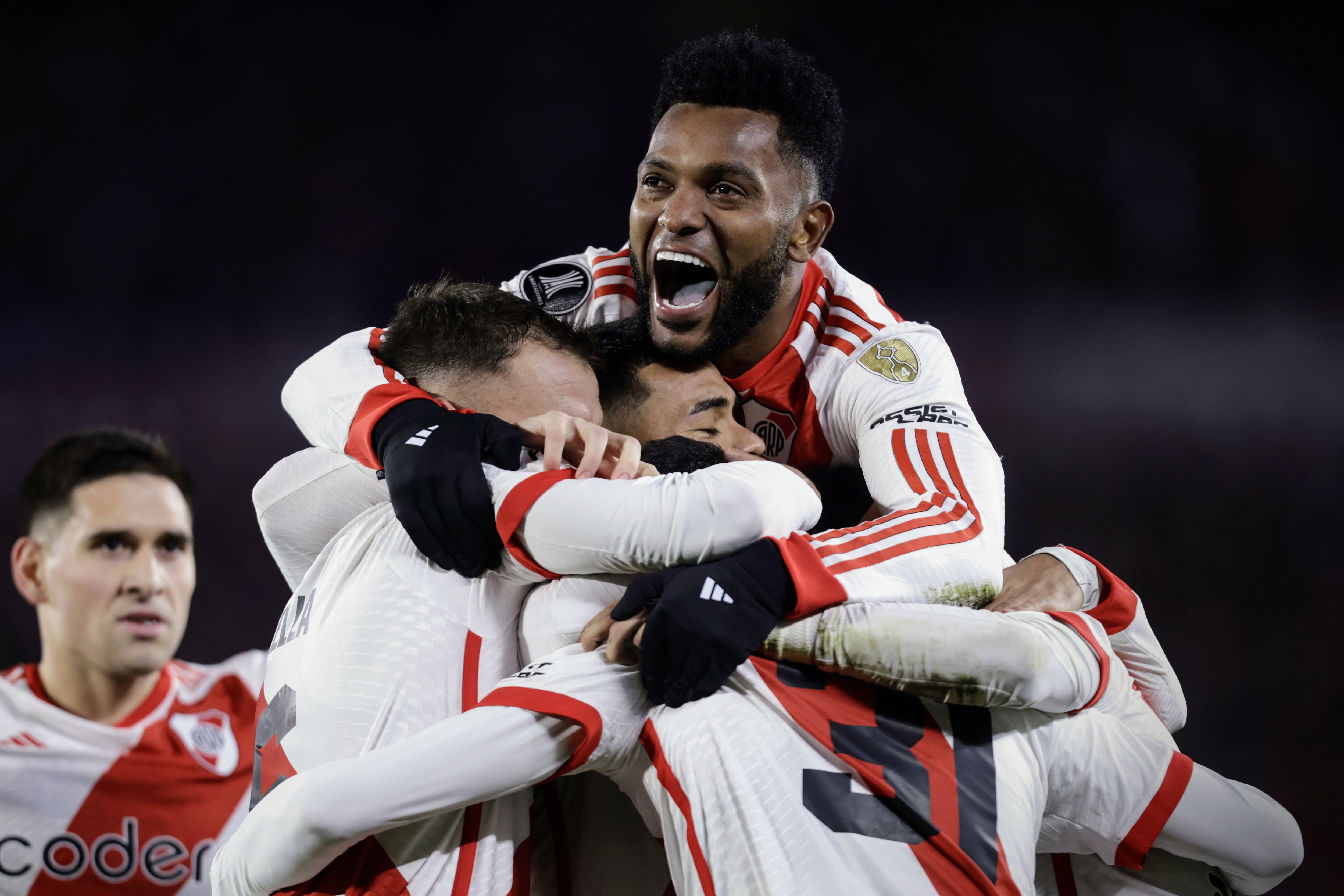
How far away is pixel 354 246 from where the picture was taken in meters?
4.02

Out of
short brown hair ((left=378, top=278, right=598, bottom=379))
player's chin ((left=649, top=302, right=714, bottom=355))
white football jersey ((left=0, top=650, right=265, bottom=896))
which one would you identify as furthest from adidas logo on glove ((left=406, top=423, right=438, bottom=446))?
white football jersey ((left=0, top=650, right=265, bottom=896))

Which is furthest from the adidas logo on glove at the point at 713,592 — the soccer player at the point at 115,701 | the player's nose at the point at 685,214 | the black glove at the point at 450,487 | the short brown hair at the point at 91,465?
the short brown hair at the point at 91,465

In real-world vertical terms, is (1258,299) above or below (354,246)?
below

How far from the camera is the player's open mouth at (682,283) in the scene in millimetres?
2020

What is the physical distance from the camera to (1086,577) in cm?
165

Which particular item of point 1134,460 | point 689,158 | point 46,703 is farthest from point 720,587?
point 1134,460

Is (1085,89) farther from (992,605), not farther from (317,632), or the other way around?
(317,632)

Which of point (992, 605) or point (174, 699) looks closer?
point (992, 605)

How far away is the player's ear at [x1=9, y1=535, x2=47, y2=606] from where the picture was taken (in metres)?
3.11

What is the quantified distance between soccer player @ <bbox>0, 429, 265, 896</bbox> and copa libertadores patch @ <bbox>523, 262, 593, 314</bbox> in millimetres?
1532

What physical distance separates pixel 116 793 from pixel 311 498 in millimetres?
1578

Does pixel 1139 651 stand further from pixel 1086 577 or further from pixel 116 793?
pixel 116 793

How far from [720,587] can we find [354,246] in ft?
10.4

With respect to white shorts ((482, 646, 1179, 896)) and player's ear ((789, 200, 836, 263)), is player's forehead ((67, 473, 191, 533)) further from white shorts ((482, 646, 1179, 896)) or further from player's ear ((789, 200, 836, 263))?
white shorts ((482, 646, 1179, 896))
